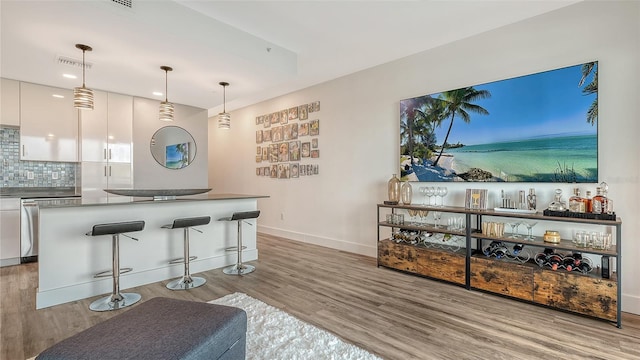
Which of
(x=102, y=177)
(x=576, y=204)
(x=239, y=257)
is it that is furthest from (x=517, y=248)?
(x=102, y=177)

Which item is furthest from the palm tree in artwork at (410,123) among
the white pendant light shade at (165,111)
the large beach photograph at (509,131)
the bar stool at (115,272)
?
the bar stool at (115,272)

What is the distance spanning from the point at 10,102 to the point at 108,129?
1.17 metres

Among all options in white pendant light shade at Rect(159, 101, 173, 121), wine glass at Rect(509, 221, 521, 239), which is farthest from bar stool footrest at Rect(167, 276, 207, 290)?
wine glass at Rect(509, 221, 521, 239)

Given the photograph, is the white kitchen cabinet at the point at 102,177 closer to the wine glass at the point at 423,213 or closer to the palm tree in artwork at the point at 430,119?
the wine glass at the point at 423,213

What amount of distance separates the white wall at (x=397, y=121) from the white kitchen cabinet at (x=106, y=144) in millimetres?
2491

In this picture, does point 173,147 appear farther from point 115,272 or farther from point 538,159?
point 538,159

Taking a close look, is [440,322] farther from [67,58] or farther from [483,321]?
[67,58]

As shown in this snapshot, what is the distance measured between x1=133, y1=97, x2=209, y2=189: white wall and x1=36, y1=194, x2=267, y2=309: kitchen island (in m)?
1.76

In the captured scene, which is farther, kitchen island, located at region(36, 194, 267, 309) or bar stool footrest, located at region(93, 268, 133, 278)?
bar stool footrest, located at region(93, 268, 133, 278)

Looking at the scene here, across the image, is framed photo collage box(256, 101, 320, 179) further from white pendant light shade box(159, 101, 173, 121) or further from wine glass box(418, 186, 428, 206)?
white pendant light shade box(159, 101, 173, 121)

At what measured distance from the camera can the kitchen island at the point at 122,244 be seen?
2832mm

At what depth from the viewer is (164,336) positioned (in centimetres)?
141

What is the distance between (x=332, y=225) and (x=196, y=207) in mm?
2279

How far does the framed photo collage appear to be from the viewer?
5.43 m
